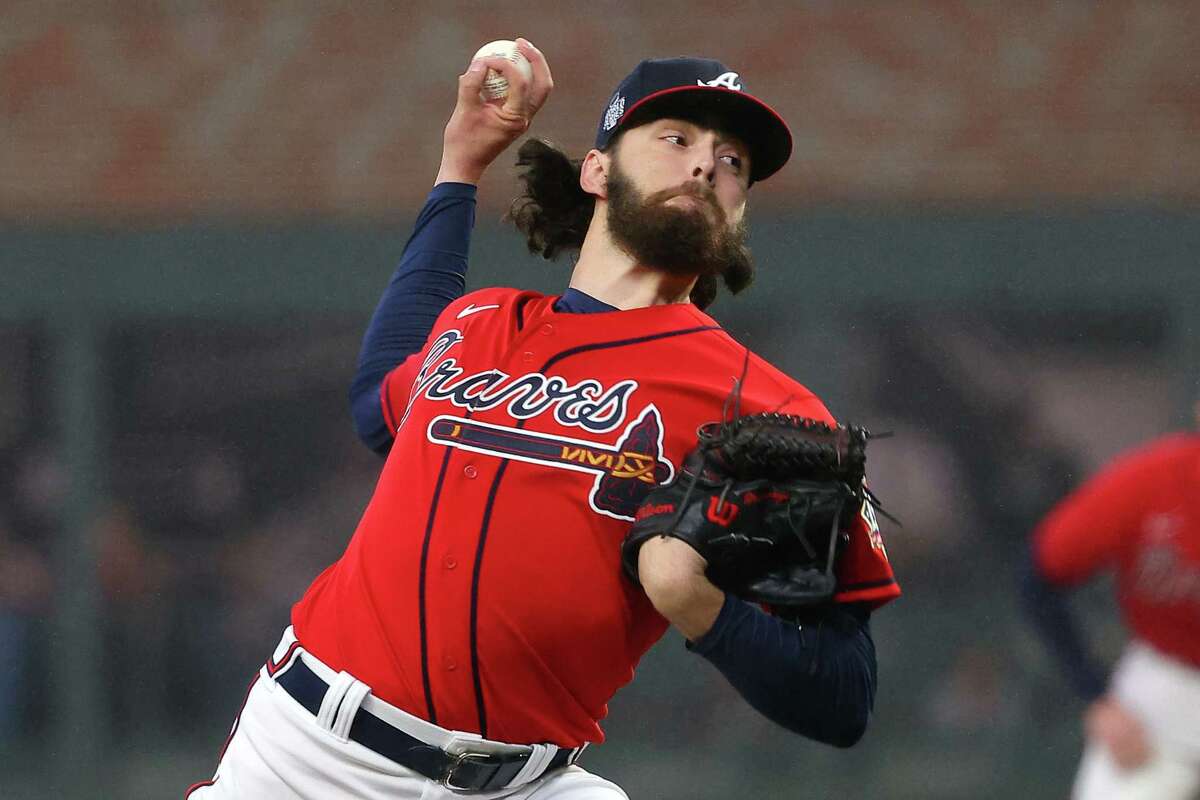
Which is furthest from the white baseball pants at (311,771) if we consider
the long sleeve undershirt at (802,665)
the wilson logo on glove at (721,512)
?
the wilson logo on glove at (721,512)

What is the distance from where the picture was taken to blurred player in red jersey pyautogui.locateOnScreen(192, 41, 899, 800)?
6.81 feet

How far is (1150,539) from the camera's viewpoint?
3729mm

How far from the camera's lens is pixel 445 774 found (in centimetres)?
216

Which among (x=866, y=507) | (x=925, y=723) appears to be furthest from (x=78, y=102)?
(x=866, y=507)

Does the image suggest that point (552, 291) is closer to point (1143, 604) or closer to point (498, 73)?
point (1143, 604)

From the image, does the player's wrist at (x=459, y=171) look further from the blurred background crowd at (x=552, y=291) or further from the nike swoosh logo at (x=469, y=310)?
the blurred background crowd at (x=552, y=291)

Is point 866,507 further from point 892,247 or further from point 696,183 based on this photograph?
point 892,247

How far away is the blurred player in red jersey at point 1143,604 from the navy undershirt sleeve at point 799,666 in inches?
70.6

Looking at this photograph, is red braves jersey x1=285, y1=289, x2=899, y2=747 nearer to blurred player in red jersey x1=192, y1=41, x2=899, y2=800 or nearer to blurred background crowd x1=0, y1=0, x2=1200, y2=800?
blurred player in red jersey x1=192, y1=41, x2=899, y2=800

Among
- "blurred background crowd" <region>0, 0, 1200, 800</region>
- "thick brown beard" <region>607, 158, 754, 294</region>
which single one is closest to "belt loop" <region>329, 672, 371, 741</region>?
"thick brown beard" <region>607, 158, 754, 294</region>

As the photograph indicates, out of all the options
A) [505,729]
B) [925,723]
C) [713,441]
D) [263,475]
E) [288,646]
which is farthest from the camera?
[263,475]

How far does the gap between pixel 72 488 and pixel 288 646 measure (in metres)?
4.76

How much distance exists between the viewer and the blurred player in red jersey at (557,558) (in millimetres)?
2076

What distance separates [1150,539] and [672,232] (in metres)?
1.91
